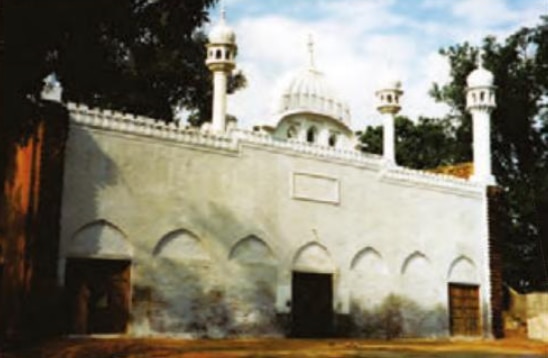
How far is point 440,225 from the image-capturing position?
20.0 meters

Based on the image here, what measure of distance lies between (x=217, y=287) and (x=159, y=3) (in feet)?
26.1

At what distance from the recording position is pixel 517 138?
31844 millimetres

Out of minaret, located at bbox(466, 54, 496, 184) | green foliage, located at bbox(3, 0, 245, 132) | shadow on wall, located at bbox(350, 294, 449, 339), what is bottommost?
shadow on wall, located at bbox(350, 294, 449, 339)

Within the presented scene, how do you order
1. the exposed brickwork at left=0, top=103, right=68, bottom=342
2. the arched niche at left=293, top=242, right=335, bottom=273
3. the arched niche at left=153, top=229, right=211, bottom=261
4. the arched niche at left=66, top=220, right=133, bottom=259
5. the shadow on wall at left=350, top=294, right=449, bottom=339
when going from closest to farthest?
the exposed brickwork at left=0, top=103, right=68, bottom=342
the arched niche at left=66, top=220, right=133, bottom=259
the arched niche at left=153, top=229, right=211, bottom=261
the arched niche at left=293, top=242, right=335, bottom=273
the shadow on wall at left=350, top=294, right=449, bottom=339

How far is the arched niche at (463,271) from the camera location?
20.0 m

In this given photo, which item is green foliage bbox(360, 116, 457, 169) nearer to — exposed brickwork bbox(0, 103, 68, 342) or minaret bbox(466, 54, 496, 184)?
minaret bbox(466, 54, 496, 184)

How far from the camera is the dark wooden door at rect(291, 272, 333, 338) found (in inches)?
676

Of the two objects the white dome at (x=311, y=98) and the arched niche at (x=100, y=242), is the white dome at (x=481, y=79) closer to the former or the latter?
the white dome at (x=311, y=98)

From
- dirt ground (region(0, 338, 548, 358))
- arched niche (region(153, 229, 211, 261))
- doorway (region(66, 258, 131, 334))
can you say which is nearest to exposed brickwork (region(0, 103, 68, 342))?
doorway (region(66, 258, 131, 334))

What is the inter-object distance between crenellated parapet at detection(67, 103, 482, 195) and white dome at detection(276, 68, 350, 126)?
5149 millimetres

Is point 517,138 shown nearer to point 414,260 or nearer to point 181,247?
point 414,260

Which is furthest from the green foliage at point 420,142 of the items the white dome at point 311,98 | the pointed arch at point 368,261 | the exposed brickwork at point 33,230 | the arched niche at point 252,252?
Result: the exposed brickwork at point 33,230

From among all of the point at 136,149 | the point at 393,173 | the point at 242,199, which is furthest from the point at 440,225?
the point at 136,149

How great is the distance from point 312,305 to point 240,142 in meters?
3.97
